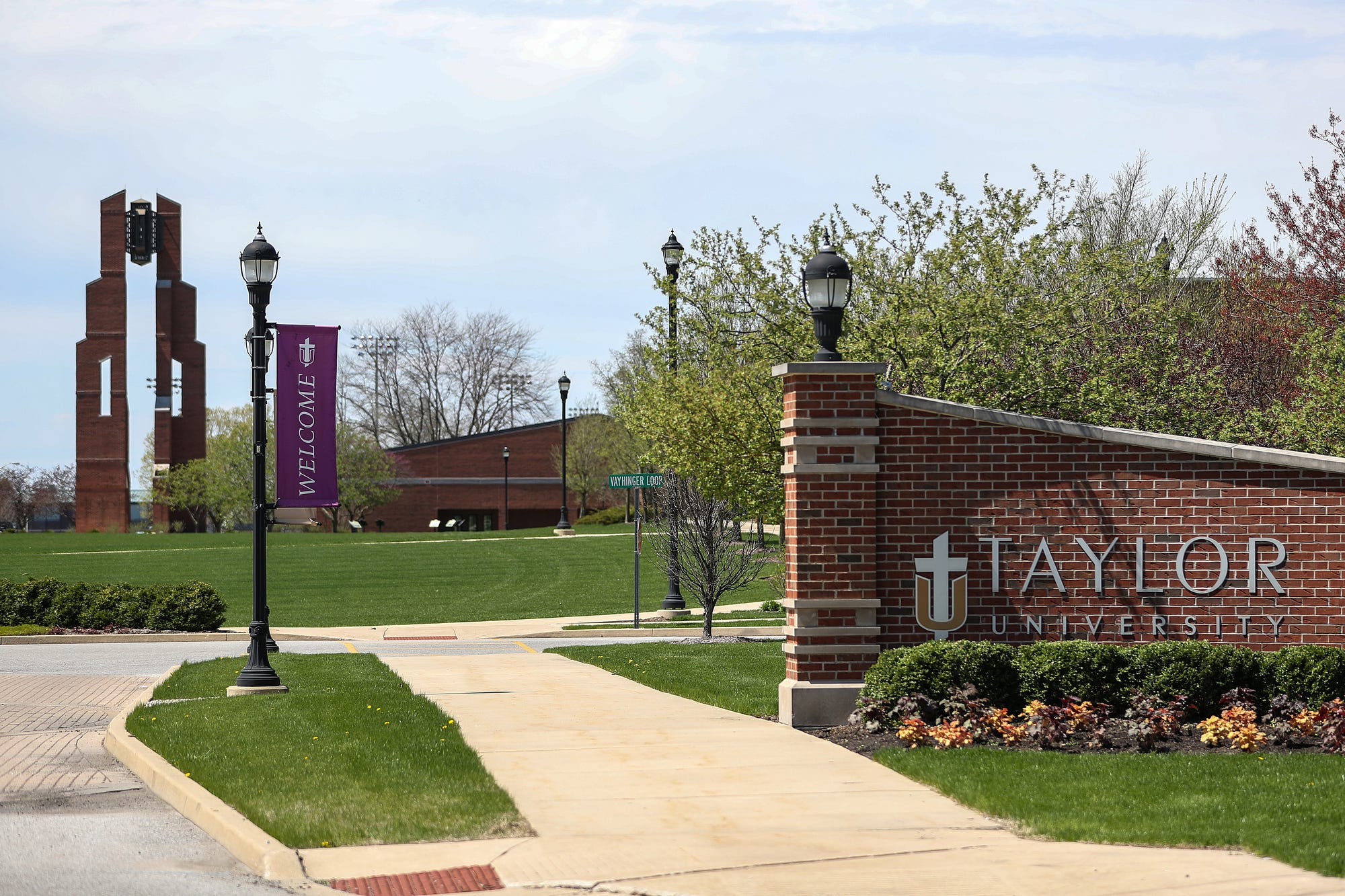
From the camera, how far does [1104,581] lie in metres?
11.6

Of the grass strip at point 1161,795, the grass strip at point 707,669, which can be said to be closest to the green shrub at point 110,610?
the grass strip at point 707,669

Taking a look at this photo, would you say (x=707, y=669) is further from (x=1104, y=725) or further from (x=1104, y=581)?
(x=1104, y=725)

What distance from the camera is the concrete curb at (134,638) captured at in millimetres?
23562

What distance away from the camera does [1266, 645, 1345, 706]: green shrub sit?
35.3ft

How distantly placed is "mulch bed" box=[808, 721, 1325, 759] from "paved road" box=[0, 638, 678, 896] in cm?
487

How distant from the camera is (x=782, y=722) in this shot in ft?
38.2

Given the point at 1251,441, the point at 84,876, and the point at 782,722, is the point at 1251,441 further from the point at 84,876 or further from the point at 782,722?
the point at 84,876

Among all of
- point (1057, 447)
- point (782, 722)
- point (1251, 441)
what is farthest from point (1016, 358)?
point (782, 722)

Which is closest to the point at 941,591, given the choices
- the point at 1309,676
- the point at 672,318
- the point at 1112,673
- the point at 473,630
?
the point at 1112,673

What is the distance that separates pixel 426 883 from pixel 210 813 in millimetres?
2109

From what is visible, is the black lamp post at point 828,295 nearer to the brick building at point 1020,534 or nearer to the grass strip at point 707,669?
Answer: the brick building at point 1020,534

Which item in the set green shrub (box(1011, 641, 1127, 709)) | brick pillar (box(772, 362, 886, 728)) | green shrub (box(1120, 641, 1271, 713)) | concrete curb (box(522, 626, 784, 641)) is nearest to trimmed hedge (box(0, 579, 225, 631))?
concrete curb (box(522, 626, 784, 641))

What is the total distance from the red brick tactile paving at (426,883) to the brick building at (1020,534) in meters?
5.07

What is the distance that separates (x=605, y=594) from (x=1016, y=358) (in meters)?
18.6
